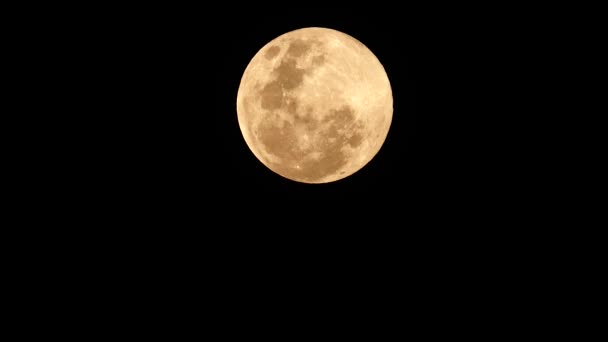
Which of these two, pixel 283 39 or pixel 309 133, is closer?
pixel 309 133

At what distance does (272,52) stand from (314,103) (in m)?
0.74

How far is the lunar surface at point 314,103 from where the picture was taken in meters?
3.23

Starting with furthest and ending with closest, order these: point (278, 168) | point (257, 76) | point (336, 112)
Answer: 1. point (278, 168)
2. point (257, 76)
3. point (336, 112)

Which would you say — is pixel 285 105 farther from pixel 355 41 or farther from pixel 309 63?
pixel 355 41

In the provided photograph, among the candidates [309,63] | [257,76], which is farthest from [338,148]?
[257,76]

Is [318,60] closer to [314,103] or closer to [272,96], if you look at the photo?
[314,103]

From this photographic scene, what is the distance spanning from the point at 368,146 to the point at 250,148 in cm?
128

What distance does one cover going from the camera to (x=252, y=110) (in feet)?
11.5

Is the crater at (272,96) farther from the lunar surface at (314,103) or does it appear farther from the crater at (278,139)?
the crater at (278,139)

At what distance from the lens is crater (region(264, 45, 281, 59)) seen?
3.45 meters

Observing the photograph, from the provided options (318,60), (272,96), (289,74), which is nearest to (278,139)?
(272,96)

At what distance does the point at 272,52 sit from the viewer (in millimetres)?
3492

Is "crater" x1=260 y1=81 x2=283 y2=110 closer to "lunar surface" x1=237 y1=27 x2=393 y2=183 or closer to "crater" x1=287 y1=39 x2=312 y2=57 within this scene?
"lunar surface" x1=237 y1=27 x2=393 y2=183

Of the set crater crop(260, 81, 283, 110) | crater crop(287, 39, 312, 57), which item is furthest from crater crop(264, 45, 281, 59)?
crater crop(260, 81, 283, 110)
